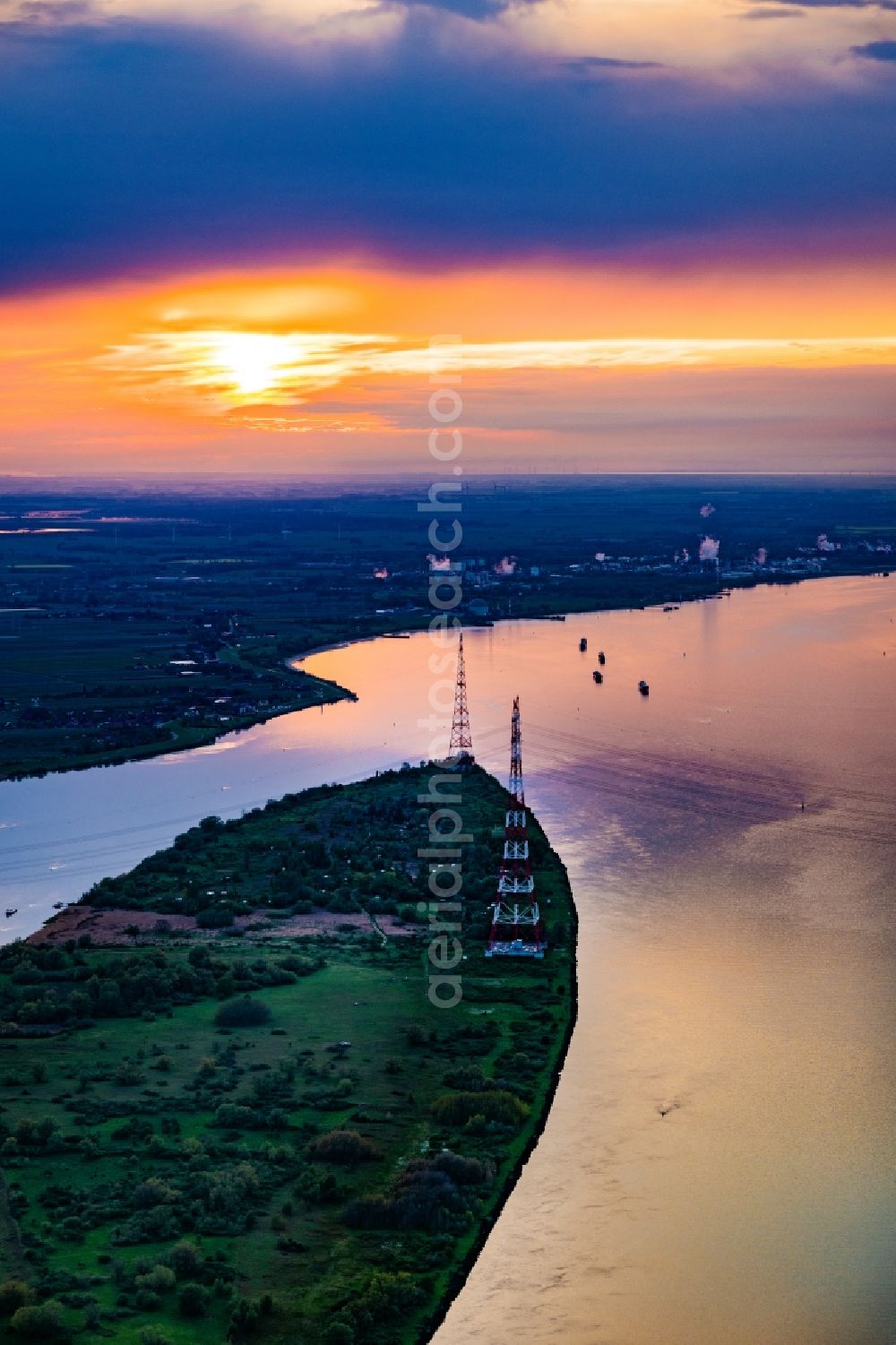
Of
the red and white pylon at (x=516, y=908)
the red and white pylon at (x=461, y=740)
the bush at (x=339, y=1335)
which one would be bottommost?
the bush at (x=339, y=1335)

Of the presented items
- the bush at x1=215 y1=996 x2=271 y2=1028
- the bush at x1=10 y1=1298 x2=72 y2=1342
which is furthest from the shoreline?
the bush at x1=215 y1=996 x2=271 y2=1028

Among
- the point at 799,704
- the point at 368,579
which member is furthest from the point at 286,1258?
the point at 368,579

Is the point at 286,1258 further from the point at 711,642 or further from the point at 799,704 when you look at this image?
the point at 711,642

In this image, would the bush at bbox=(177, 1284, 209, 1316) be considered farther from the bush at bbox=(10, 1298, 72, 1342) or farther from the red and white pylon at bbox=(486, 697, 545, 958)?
the red and white pylon at bbox=(486, 697, 545, 958)

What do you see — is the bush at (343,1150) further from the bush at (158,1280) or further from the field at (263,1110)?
the bush at (158,1280)

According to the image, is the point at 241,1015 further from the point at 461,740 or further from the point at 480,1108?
the point at 461,740

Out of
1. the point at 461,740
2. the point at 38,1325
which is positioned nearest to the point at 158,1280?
the point at 38,1325

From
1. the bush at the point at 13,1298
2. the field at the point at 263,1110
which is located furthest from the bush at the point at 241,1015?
the bush at the point at 13,1298
